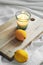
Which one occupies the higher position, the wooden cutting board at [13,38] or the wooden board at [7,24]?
the wooden board at [7,24]

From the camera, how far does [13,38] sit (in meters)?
0.78

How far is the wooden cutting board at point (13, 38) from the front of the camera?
732 millimetres

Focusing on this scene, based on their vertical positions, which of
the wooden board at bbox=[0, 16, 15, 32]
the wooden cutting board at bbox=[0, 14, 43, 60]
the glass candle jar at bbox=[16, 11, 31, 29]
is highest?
the glass candle jar at bbox=[16, 11, 31, 29]

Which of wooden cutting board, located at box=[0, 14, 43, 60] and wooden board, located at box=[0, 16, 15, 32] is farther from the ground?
wooden board, located at box=[0, 16, 15, 32]

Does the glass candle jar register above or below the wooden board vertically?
above

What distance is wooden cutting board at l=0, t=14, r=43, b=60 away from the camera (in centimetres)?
73

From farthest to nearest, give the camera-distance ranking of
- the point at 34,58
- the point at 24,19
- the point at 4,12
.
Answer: the point at 4,12, the point at 24,19, the point at 34,58

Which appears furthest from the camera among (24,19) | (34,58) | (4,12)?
(4,12)

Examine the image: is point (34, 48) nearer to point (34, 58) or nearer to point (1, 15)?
point (34, 58)

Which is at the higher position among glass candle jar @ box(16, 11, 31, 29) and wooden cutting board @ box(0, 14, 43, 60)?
glass candle jar @ box(16, 11, 31, 29)

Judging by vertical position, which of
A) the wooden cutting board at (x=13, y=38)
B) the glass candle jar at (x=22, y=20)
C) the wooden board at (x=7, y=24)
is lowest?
the wooden cutting board at (x=13, y=38)

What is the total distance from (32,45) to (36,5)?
28 cm

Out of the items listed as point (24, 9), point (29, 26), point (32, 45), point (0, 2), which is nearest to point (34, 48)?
point (32, 45)

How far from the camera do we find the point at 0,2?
3.18 ft
